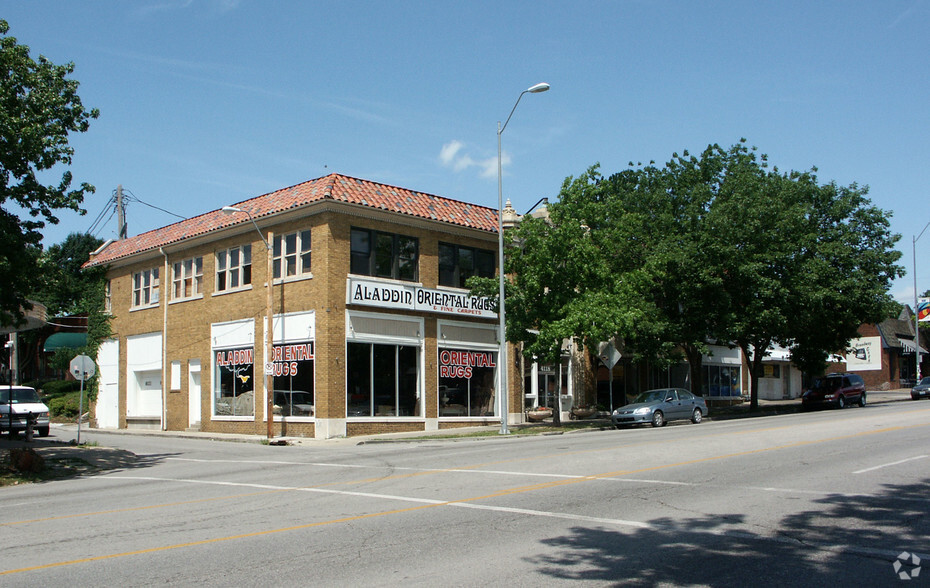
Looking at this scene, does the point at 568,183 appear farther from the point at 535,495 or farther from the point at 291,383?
the point at 535,495

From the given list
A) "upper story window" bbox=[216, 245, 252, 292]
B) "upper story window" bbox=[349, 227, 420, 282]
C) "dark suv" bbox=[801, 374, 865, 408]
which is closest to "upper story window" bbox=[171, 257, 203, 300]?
"upper story window" bbox=[216, 245, 252, 292]

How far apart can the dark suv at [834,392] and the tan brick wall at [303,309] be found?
1637cm

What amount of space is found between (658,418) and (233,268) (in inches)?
678

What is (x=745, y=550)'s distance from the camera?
765 centimetres

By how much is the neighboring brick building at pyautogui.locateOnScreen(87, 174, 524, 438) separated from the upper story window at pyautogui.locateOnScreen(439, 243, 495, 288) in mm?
52

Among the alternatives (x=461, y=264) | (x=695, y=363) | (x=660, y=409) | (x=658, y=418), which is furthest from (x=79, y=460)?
(x=695, y=363)

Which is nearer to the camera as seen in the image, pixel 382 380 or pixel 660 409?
pixel 382 380

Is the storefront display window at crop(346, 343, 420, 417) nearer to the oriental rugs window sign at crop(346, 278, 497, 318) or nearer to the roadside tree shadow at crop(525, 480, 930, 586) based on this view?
the oriental rugs window sign at crop(346, 278, 497, 318)

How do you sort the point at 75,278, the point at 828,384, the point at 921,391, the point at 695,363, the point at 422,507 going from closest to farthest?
the point at 422,507 → the point at 695,363 → the point at 828,384 → the point at 921,391 → the point at 75,278

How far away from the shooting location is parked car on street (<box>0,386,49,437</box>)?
96.1 feet

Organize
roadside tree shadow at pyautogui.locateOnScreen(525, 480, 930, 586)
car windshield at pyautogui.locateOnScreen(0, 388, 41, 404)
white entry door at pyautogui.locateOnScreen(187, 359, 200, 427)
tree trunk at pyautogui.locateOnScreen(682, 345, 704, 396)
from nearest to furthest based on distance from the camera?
roadside tree shadow at pyautogui.locateOnScreen(525, 480, 930, 586), car windshield at pyautogui.locateOnScreen(0, 388, 41, 404), white entry door at pyautogui.locateOnScreen(187, 359, 200, 427), tree trunk at pyautogui.locateOnScreen(682, 345, 704, 396)

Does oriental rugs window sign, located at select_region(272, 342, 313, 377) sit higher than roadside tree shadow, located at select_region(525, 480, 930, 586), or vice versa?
oriental rugs window sign, located at select_region(272, 342, 313, 377)

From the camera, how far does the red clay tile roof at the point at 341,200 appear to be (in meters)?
27.4

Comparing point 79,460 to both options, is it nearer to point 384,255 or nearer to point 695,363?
point 384,255
